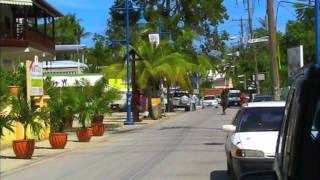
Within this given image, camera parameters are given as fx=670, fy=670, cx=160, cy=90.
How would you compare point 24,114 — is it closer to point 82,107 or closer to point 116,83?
point 82,107

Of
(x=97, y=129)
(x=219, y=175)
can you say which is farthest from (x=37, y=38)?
(x=219, y=175)

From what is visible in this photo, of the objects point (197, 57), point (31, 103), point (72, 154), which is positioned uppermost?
point (197, 57)

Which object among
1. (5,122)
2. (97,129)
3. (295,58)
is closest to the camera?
(5,122)

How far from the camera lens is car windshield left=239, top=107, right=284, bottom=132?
11.7 meters

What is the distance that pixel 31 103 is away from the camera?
20.7 m

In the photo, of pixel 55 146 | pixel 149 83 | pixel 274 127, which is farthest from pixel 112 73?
pixel 274 127

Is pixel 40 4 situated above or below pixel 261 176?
above

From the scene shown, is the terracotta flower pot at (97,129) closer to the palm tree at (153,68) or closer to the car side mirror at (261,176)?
the palm tree at (153,68)

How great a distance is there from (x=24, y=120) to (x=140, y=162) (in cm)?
437

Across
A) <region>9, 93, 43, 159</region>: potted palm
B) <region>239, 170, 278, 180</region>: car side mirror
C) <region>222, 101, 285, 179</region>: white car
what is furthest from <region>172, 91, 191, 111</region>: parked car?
<region>239, 170, 278, 180</region>: car side mirror

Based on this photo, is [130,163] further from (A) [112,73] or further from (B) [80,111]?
(A) [112,73]

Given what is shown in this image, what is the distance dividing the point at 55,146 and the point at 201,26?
55205 mm

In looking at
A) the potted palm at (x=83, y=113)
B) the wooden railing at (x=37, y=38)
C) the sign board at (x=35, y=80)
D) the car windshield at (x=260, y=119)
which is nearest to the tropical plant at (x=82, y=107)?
the potted palm at (x=83, y=113)

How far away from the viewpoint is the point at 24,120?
1905 centimetres
